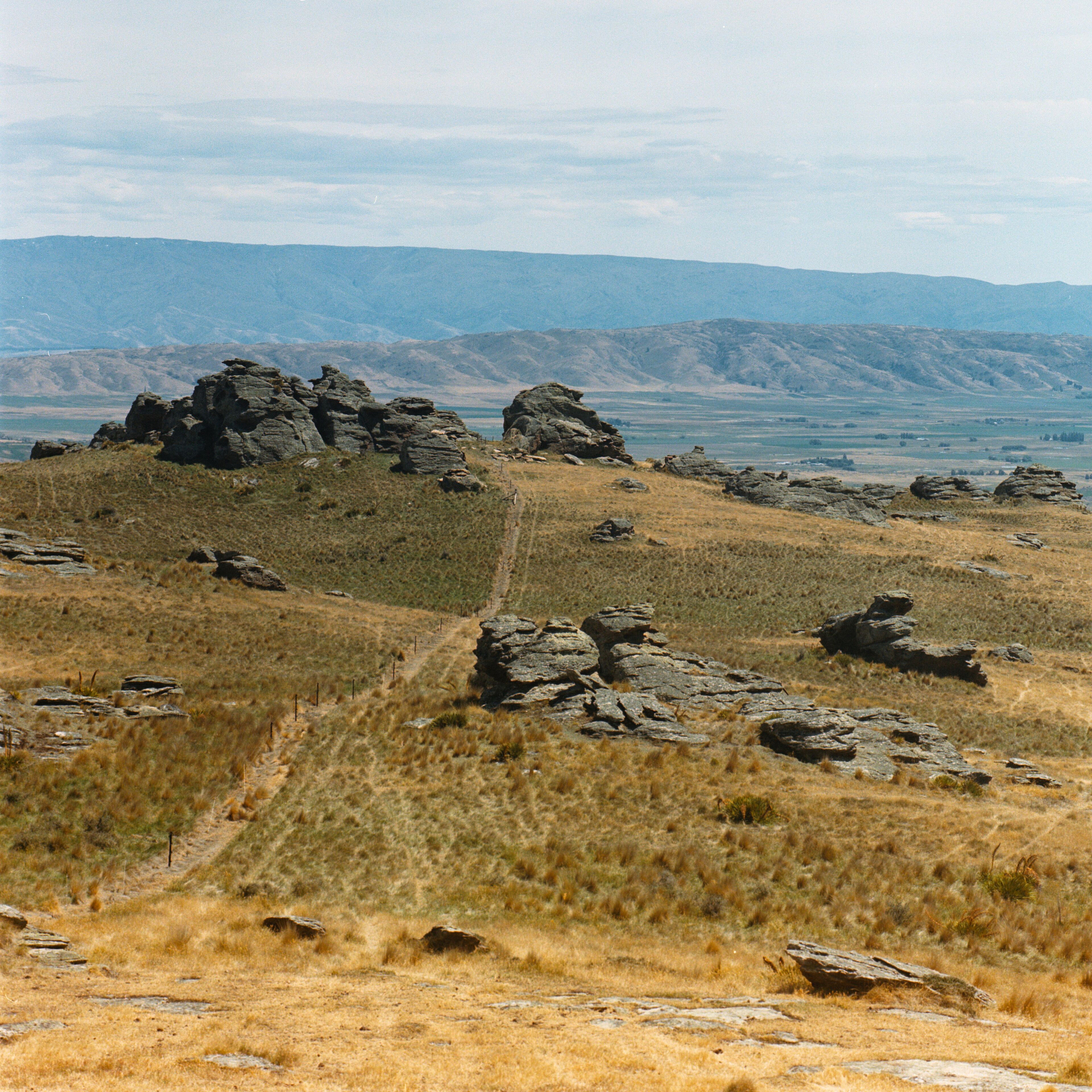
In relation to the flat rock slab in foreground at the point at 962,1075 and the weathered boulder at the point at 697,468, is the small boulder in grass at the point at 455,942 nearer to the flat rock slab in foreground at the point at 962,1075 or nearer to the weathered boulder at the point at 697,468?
the flat rock slab in foreground at the point at 962,1075

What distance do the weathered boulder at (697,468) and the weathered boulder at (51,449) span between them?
63595mm

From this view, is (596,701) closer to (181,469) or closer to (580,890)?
(580,890)

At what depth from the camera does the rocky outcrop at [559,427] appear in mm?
114750

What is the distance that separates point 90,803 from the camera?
24.7m

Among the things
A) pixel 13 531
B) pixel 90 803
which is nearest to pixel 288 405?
pixel 13 531

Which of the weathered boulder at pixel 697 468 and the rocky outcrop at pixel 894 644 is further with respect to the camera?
the weathered boulder at pixel 697 468

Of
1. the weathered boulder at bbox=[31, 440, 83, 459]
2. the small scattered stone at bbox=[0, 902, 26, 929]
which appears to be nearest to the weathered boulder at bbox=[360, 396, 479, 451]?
the weathered boulder at bbox=[31, 440, 83, 459]

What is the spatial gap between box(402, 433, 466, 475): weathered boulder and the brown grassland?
45982 mm

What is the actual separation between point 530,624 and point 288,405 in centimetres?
6200

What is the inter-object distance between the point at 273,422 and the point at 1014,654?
2689 inches

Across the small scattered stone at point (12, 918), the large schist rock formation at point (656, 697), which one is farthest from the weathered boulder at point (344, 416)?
the small scattered stone at point (12, 918)

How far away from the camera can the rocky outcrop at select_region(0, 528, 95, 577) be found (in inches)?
2237

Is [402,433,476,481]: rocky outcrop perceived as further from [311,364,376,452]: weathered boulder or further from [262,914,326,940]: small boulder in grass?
[262,914,326,940]: small boulder in grass

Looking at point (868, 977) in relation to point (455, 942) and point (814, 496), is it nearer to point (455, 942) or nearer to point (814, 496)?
point (455, 942)
